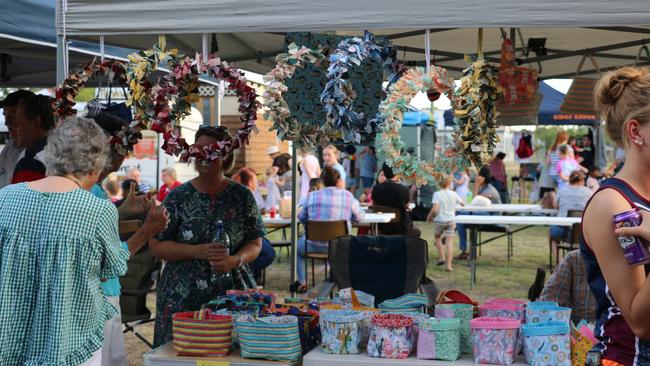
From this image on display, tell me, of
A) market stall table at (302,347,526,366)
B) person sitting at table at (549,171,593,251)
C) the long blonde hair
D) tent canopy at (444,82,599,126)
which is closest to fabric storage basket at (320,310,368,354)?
market stall table at (302,347,526,366)

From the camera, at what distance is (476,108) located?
327 centimetres

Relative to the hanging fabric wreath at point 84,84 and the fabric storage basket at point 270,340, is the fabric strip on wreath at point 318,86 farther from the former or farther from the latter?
the fabric storage basket at point 270,340

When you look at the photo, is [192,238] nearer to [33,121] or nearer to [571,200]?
[33,121]

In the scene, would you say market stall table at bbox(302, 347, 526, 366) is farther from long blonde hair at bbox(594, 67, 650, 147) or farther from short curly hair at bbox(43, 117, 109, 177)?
long blonde hair at bbox(594, 67, 650, 147)

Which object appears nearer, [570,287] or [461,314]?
[461,314]

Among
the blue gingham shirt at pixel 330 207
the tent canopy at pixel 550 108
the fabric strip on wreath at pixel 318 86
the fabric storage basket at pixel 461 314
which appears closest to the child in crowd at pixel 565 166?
the tent canopy at pixel 550 108

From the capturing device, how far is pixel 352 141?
11.3ft

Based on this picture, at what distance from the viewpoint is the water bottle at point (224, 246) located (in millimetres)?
3754

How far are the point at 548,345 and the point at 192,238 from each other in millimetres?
1731

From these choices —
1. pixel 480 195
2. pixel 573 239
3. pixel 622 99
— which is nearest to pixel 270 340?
pixel 622 99

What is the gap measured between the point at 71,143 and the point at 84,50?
2745mm

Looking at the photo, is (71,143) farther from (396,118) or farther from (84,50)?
(84,50)

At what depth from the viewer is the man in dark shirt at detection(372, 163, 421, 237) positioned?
30.2 ft

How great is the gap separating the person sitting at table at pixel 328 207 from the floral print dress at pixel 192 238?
431 centimetres
